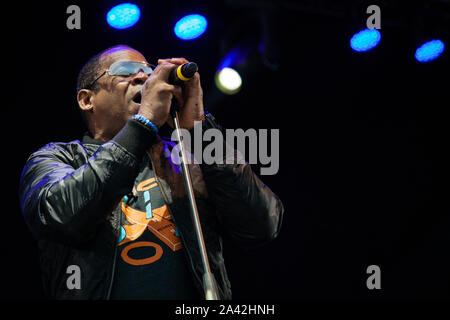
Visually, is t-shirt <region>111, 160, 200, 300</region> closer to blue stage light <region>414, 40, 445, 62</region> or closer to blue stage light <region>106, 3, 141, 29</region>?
blue stage light <region>106, 3, 141, 29</region>

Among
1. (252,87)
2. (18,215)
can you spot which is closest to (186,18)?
(252,87)

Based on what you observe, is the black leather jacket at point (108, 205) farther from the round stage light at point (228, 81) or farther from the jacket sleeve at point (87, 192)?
the round stage light at point (228, 81)

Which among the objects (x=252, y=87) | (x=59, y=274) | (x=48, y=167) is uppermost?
(x=252, y=87)

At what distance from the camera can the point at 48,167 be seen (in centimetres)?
145

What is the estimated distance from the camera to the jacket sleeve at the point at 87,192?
1239 mm

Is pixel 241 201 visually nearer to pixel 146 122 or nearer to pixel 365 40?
pixel 146 122

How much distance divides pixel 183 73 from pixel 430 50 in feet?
8.92

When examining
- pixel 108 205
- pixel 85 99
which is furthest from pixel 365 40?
pixel 108 205

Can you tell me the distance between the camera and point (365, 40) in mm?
3242

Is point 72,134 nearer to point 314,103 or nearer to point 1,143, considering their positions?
point 1,143

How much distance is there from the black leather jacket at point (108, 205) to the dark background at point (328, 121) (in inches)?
63.8

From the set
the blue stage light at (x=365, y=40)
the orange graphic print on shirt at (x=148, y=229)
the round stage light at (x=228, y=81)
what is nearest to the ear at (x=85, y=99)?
the orange graphic print on shirt at (x=148, y=229)

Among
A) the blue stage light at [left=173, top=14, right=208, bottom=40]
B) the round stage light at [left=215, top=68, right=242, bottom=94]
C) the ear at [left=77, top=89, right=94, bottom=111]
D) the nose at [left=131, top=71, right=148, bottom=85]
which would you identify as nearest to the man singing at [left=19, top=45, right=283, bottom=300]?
the nose at [left=131, top=71, right=148, bottom=85]

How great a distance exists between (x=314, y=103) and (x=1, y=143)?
2.58 m
